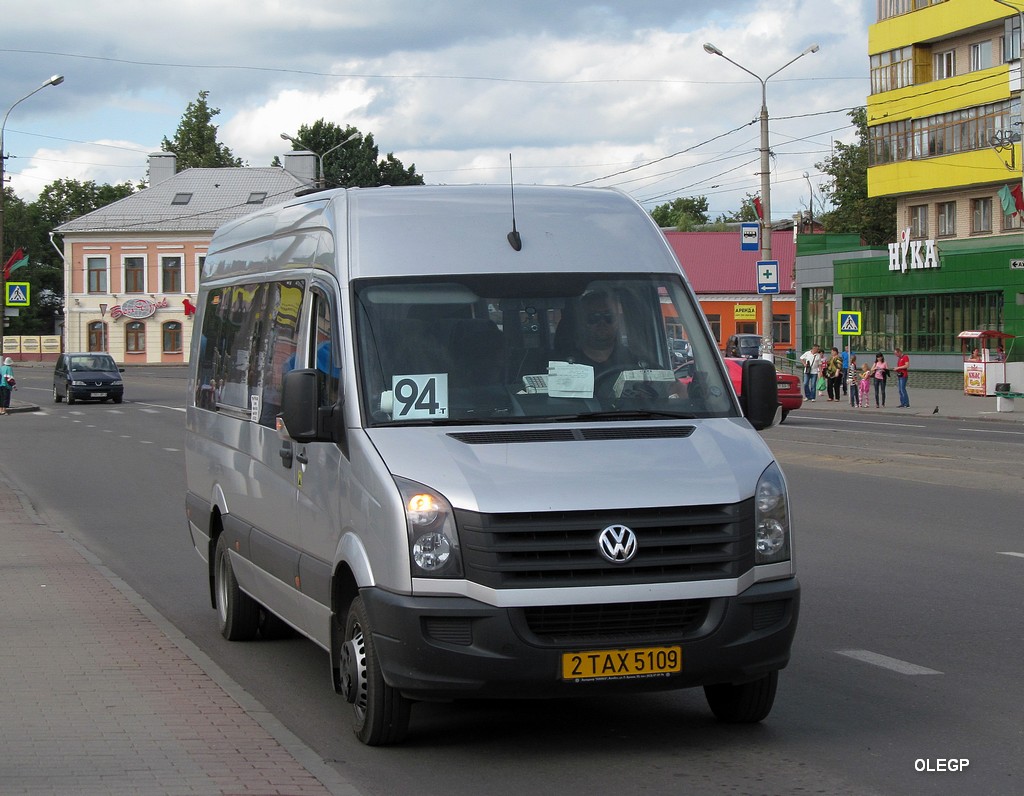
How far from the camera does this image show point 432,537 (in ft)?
18.4

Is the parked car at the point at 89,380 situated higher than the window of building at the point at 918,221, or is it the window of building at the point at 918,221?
the window of building at the point at 918,221

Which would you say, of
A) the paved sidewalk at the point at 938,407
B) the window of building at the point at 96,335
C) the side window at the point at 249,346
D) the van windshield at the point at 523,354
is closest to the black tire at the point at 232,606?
the side window at the point at 249,346

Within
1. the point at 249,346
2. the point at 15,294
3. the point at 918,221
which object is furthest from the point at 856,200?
the point at 249,346

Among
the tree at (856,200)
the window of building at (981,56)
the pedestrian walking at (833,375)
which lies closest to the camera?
the pedestrian walking at (833,375)

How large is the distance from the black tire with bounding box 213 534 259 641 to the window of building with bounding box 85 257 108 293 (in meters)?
85.1

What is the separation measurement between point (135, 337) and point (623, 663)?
89.1 m

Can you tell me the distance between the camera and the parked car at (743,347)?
4484cm

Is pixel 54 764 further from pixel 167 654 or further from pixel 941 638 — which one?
pixel 941 638

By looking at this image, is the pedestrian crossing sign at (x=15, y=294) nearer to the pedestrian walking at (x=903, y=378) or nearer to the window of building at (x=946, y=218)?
the pedestrian walking at (x=903, y=378)

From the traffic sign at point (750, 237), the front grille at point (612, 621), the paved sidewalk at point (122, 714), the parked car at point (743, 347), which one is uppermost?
the traffic sign at point (750, 237)

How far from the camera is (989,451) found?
2262cm

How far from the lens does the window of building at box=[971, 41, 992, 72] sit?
176 ft

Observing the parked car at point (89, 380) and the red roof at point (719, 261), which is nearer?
the parked car at point (89, 380)

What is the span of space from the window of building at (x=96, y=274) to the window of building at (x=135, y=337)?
2799 mm
